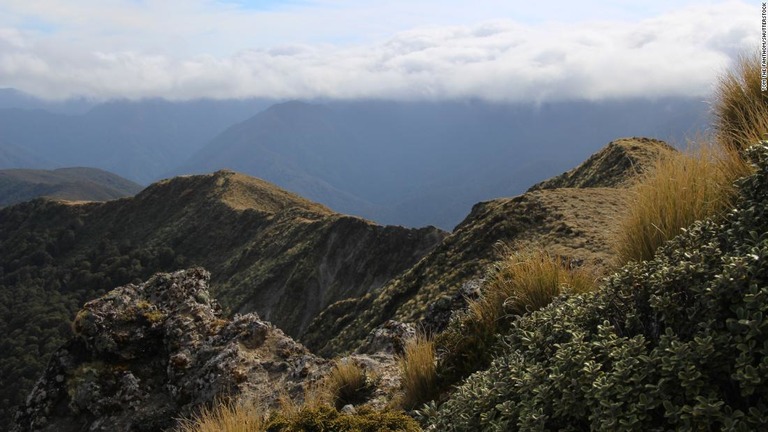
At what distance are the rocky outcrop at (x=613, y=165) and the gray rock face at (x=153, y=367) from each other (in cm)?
2464

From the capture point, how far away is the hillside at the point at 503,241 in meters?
21.0

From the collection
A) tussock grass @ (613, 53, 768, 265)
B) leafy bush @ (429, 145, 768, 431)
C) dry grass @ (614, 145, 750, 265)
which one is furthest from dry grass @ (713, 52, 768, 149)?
leafy bush @ (429, 145, 768, 431)

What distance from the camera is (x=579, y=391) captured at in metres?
4.07

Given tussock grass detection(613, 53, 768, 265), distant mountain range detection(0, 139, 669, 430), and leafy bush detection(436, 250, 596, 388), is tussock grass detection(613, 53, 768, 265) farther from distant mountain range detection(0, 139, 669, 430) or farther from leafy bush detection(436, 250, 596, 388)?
distant mountain range detection(0, 139, 669, 430)

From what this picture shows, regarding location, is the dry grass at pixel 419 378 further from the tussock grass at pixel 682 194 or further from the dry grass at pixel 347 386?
the tussock grass at pixel 682 194

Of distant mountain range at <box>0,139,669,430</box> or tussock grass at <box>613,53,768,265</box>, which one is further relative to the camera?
distant mountain range at <box>0,139,669,430</box>

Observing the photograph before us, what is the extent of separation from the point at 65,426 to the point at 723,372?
10.3 metres

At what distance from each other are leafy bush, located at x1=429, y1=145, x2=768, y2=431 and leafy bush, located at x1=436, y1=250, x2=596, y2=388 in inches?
49.6

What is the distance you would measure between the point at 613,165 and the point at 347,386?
3236cm

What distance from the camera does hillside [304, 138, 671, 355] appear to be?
2097 centimetres

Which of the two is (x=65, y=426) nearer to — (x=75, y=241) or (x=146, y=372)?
(x=146, y=372)

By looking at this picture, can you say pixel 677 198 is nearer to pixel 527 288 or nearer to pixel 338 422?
pixel 527 288

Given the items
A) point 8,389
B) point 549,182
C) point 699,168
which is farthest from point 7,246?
point 699,168

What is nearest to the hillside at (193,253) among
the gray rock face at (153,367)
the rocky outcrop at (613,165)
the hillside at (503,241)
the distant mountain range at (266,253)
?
the distant mountain range at (266,253)
